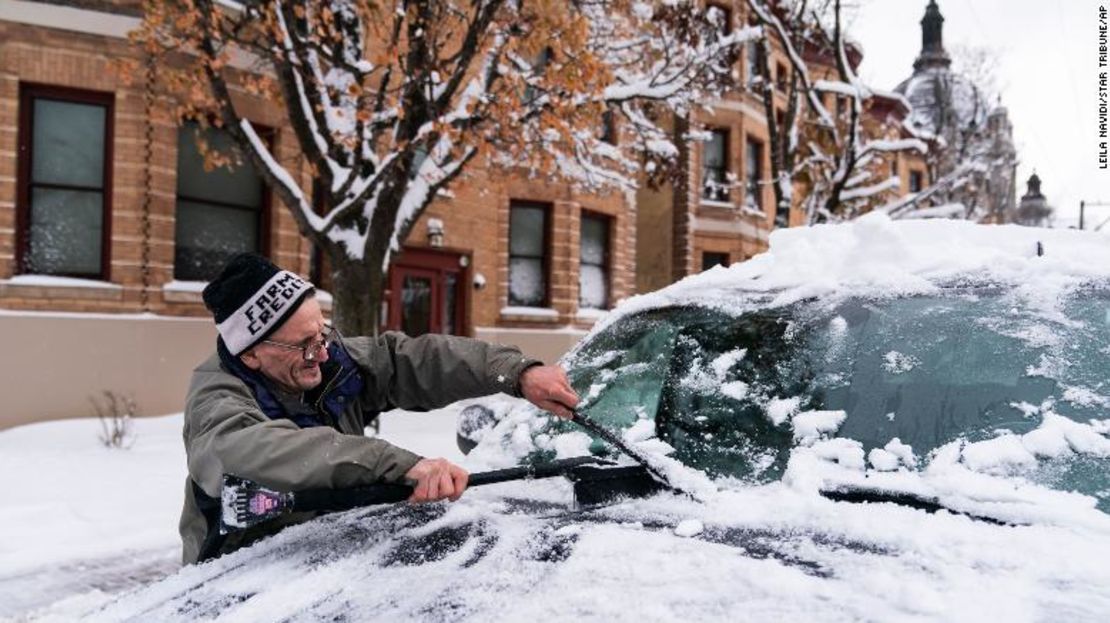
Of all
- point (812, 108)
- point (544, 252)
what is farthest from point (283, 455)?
point (544, 252)

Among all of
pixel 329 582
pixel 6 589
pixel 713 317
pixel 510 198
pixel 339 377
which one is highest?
pixel 510 198

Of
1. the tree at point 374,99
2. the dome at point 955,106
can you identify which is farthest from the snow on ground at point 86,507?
the dome at point 955,106

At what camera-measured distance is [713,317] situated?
2656mm

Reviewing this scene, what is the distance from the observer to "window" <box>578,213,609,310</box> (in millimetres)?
16141

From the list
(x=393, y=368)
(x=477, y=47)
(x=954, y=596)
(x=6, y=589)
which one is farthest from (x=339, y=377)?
(x=477, y=47)

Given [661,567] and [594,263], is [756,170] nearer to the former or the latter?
[594,263]

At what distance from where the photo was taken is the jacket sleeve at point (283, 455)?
5.67 feet

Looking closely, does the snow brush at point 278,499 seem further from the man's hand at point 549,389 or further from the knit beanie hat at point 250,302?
the man's hand at point 549,389

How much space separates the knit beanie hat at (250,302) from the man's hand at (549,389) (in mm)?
655

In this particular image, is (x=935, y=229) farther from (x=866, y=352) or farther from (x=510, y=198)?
(x=510, y=198)

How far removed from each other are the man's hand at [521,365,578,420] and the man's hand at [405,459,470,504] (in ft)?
1.64

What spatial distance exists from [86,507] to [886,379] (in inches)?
222

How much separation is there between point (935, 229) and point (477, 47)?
575 cm

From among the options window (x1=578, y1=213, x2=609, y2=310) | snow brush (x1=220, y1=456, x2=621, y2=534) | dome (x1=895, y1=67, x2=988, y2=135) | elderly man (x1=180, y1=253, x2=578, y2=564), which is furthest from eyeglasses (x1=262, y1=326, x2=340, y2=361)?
dome (x1=895, y1=67, x2=988, y2=135)
